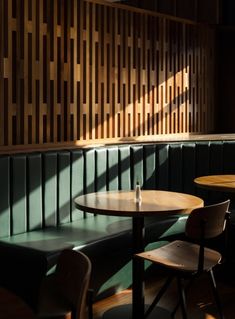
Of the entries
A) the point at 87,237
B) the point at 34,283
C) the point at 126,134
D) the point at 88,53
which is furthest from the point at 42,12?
the point at 34,283

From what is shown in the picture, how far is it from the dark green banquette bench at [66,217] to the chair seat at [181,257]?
569 mm

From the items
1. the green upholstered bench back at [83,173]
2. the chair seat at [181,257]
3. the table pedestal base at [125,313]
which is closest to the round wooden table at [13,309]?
the chair seat at [181,257]

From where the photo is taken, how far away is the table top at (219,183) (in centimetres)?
407

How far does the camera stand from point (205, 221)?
3053 mm

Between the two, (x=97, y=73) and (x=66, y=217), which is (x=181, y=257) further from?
(x=97, y=73)

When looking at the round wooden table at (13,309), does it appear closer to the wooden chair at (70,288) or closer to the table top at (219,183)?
the wooden chair at (70,288)

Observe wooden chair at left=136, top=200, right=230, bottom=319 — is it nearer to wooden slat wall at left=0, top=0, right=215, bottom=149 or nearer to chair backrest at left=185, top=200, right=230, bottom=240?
chair backrest at left=185, top=200, right=230, bottom=240

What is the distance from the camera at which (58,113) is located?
181 inches

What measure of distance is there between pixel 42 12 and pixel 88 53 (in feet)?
2.07

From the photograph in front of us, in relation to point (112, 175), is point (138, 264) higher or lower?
lower

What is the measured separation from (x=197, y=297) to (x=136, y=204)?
117 cm

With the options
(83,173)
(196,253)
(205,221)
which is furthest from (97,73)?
(205,221)

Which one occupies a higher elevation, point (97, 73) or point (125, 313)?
point (97, 73)

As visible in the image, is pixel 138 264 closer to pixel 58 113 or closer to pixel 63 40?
pixel 58 113
